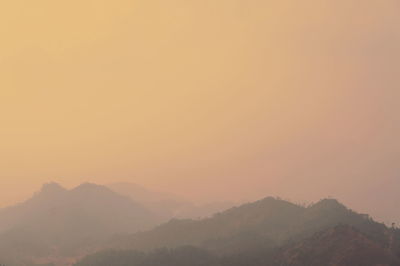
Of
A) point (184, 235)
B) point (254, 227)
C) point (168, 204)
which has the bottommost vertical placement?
point (254, 227)

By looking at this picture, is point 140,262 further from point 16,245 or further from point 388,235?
point 16,245

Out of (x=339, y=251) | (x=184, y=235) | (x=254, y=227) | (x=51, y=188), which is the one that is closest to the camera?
(x=339, y=251)

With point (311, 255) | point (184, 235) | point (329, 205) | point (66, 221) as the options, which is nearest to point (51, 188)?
point (66, 221)

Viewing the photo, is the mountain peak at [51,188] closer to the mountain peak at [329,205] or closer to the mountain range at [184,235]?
the mountain range at [184,235]

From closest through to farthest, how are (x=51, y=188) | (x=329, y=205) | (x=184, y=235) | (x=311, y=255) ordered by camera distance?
(x=311, y=255)
(x=329, y=205)
(x=184, y=235)
(x=51, y=188)

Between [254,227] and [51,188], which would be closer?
[254,227]

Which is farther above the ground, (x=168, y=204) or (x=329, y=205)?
(x=168, y=204)

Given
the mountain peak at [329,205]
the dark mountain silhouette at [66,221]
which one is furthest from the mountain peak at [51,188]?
the mountain peak at [329,205]

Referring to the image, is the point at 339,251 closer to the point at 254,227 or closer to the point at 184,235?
the point at 254,227

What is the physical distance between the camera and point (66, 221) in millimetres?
92938

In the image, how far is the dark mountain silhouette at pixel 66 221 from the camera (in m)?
78.6

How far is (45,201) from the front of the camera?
10944 centimetres

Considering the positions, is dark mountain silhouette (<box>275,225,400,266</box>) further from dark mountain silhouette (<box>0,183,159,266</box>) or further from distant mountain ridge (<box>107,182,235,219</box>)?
distant mountain ridge (<box>107,182,235,219</box>)

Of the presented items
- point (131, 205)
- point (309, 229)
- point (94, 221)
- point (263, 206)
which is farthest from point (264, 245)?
point (131, 205)
